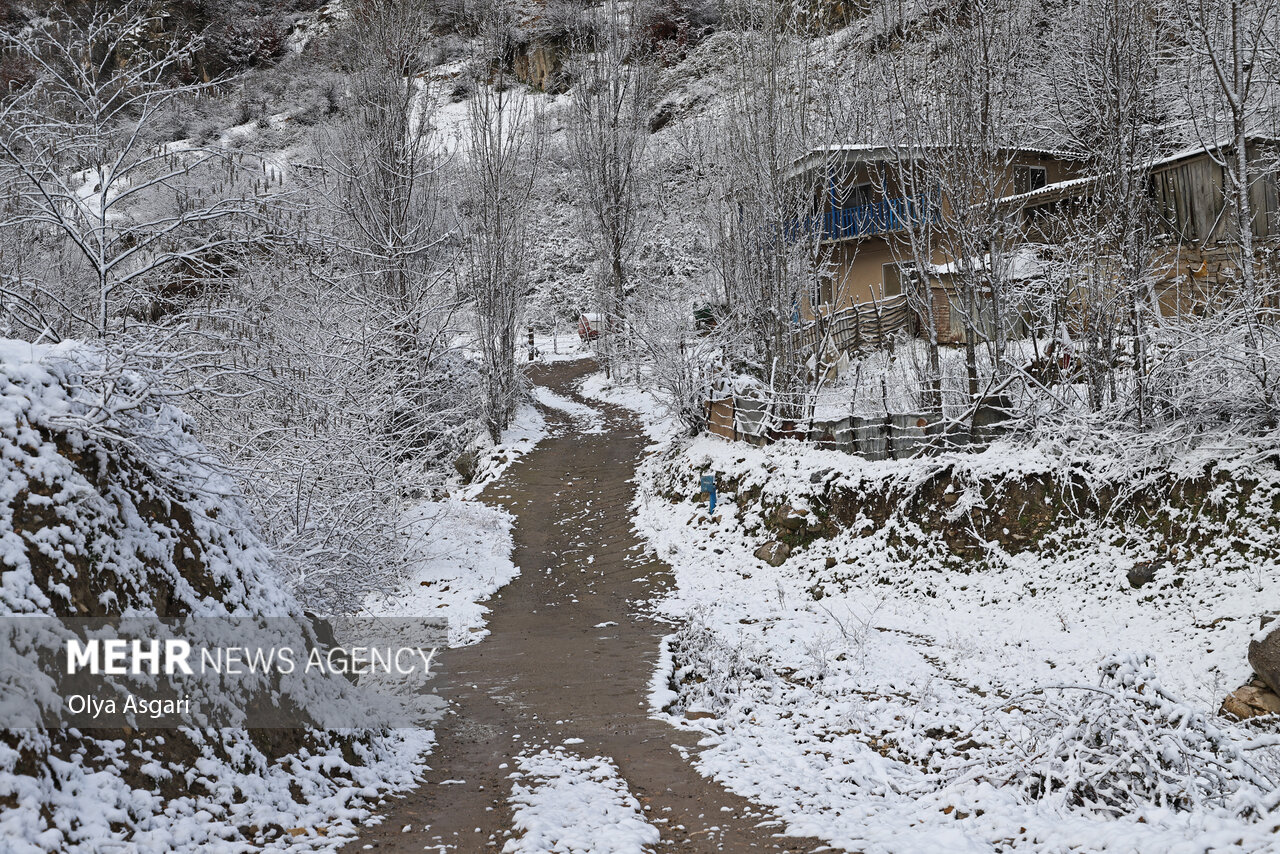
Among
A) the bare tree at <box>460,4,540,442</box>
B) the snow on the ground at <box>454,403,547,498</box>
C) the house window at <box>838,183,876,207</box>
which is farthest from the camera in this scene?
the house window at <box>838,183,876,207</box>

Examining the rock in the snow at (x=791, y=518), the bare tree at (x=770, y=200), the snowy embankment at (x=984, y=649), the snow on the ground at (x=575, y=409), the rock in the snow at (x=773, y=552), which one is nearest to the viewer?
the snowy embankment at (x=984, y=649)

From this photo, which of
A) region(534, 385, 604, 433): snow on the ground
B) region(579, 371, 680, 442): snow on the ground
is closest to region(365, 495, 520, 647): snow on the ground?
region(579, 371, 680, 442): snow on the ground

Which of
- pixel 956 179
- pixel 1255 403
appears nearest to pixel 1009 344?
pixel 956 179

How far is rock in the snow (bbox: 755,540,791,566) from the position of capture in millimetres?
12328

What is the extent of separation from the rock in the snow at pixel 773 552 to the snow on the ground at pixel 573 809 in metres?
6.44

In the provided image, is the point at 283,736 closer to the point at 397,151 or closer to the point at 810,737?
the point at 810,737

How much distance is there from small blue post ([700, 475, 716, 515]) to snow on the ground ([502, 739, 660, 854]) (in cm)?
822

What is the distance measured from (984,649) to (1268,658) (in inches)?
101

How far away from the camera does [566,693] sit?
817 centimetres

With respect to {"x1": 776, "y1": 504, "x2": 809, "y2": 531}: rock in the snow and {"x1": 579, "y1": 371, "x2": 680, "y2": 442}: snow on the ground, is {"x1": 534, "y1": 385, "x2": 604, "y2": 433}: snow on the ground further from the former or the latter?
{"x1": 776, "y1": 504, "x2": 809, "y2": 531}: rock in the snow

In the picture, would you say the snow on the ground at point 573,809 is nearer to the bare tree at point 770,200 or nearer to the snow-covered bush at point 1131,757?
the snow-covered bush at point 1131,757

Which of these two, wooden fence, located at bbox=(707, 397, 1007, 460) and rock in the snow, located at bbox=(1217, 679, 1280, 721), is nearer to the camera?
rock in the snow, located at bbox=(1217, 679, 1280, 721)

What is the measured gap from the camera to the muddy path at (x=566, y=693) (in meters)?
5.14

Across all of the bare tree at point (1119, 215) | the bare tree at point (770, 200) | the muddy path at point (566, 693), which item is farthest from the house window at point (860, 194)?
the bare tree at point (1119, 215)
